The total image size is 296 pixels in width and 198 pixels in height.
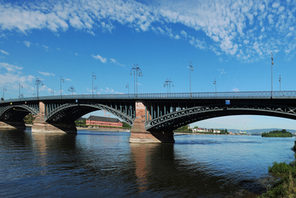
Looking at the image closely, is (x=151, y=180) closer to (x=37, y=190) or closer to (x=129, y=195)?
(x=129, y=195)

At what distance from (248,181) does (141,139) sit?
35551mm

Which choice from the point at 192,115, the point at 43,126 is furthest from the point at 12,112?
the point at 192,115

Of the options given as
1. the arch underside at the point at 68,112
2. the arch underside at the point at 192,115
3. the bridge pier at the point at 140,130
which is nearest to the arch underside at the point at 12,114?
the arch underside at the point at 68,112

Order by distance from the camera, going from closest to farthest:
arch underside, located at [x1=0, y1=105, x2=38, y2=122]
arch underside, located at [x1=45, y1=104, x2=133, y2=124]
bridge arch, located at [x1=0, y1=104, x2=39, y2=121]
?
arch underside, located at [x1=45, y1=104, x2=133, y2=124] → bridge arch, located at [x1=0, y1=104, x2=39, y2=121] → arch underside, located at [x1=0, y1=105, x2=38, y2=122]

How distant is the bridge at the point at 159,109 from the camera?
39.8m

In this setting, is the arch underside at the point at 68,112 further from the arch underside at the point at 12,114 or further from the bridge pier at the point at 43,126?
the arch underside at the point at 12,114

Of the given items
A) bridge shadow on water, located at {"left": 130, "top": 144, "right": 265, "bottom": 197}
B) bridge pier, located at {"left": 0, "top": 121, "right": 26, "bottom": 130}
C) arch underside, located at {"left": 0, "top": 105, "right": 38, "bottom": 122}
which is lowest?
bridge pier, located at {"left": 0, "top": 121, "right": 26, "bottom": 130}

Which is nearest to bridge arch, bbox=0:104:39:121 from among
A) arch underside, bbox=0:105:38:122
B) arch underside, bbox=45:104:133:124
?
arch underside, bbox=0:105:38:122

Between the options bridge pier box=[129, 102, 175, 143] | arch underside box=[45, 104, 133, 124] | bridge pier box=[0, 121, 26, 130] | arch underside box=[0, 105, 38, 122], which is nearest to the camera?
bridge pier box=[129, 102, 175, 143]

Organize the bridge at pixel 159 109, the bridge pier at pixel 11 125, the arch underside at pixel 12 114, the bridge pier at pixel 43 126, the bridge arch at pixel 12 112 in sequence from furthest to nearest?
the bridge pier at pixel 11 125
the arch underside at pixel 12 114
the bridge arch at pixel 12 112
the bridge pier at pixel 43 126
the bridge at pixel 159 109

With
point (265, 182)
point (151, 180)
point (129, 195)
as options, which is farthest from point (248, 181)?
point (129, 195)

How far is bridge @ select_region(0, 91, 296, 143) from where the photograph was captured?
39.8m

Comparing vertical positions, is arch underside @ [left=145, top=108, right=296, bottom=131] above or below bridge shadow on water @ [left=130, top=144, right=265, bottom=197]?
above

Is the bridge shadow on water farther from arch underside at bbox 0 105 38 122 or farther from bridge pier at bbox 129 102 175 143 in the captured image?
arch underside at bbox 0 105 38 122
